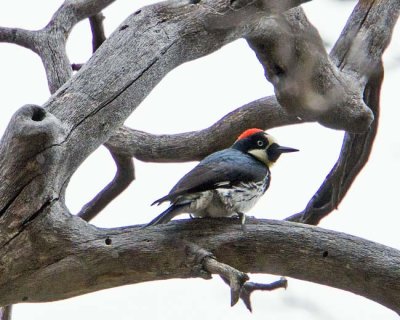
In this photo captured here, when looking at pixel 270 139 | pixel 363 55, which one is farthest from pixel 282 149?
pixel 363 55

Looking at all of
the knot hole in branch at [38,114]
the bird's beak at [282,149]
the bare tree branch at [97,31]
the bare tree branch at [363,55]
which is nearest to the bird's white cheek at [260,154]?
the bird's beak at [282,149]

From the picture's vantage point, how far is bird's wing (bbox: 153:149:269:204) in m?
3.45

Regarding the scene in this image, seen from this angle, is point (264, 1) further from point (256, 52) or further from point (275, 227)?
point (275, 227)

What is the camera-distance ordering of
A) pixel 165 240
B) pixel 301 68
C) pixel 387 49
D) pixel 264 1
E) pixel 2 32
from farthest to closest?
pixel 2 32 < pixel 387 49 < pixel 301 68 < pixel 264 1 < pixel 165 240

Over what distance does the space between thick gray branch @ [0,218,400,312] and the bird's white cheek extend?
0.82m

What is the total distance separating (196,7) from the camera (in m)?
3.69

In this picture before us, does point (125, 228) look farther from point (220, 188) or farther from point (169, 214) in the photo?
point (220, 188)

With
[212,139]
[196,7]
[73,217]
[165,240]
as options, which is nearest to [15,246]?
[73,217]

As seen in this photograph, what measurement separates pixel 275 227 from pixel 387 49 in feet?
5.25

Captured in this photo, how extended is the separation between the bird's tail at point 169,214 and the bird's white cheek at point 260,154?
0.73 meters

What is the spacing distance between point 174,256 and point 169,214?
0.33 meters

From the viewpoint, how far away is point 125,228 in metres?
3.15

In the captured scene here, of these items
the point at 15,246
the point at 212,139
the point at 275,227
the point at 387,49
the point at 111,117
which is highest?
the point at 387,49

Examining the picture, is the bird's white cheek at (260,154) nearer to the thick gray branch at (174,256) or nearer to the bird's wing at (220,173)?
the bird's wing at (220,173)
